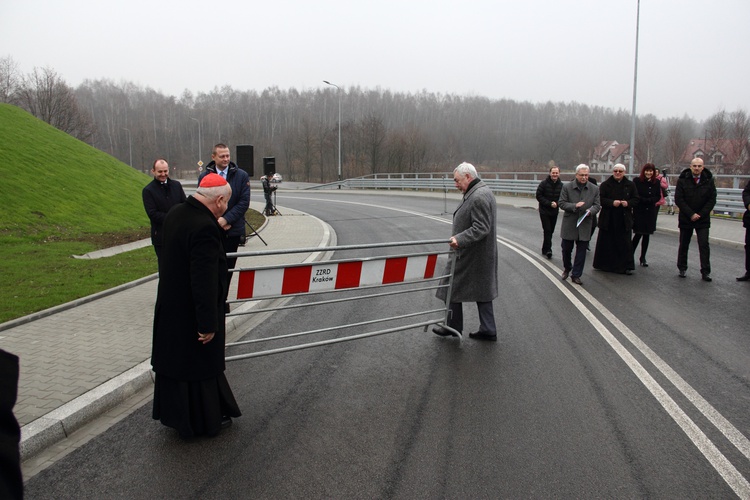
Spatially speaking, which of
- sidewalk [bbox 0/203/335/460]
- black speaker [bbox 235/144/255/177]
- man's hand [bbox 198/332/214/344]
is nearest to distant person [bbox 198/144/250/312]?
sidewalk [bbox 0/203/335/460]

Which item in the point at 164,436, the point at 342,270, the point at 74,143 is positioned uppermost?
the point at 74,143

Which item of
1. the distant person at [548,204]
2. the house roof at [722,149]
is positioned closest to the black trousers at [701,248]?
the distant person at [548,204]

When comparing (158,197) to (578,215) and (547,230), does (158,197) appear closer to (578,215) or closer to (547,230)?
(578,215)

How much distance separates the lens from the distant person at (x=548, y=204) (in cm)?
1184

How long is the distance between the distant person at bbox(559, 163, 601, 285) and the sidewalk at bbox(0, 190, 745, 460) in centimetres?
554

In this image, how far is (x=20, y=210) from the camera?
14664mm

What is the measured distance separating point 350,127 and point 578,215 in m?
72.6

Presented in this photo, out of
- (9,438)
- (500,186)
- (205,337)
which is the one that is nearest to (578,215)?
(205,337)

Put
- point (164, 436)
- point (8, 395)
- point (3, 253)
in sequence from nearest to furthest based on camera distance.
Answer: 1. point (8, 395)
2. point (164, 436)
3. point (3, 253)

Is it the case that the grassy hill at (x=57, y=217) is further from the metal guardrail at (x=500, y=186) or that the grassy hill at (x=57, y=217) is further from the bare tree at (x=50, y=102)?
the bare tree at (x=50, y=102)

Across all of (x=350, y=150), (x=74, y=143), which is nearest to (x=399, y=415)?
(x=74, y=143)

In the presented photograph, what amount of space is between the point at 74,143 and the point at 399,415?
2797 centimetres

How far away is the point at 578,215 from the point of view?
9.39 meters

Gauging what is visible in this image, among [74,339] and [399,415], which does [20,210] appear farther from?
[399,415]
